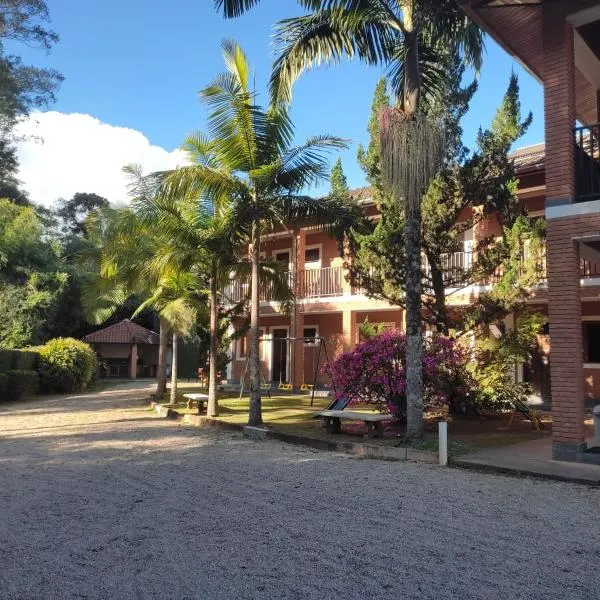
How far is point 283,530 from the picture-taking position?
5.25m

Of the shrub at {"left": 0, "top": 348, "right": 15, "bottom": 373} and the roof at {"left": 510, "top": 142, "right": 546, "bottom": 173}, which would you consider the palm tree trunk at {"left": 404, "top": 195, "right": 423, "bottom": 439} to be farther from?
the shrub at {"left": 0, "top": 348, "right": 15, "bottom": 373}

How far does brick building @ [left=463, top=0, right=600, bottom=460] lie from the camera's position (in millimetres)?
8508

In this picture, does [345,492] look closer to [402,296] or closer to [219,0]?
[402,296]

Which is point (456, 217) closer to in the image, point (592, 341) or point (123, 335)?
point (592, 341)

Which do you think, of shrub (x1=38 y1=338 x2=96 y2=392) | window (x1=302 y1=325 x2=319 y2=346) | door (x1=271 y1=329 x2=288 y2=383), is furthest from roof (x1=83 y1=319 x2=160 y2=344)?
window (x1=302 y1=325 x2=319 y2=346)

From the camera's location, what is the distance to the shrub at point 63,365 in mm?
23688

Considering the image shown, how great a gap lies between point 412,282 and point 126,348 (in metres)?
33.9

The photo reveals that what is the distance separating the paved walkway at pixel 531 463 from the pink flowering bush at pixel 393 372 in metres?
2.05

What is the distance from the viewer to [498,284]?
1220 centimetres

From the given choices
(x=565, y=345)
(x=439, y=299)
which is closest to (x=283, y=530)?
(x=565, y=345)

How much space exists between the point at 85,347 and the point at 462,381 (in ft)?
61.5

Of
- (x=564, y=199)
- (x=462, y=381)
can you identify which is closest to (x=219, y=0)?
(x=564, y=199)

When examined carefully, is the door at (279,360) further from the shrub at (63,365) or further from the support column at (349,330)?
the shrub at (63,365)

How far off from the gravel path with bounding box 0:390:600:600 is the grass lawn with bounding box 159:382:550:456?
65.9 inches
